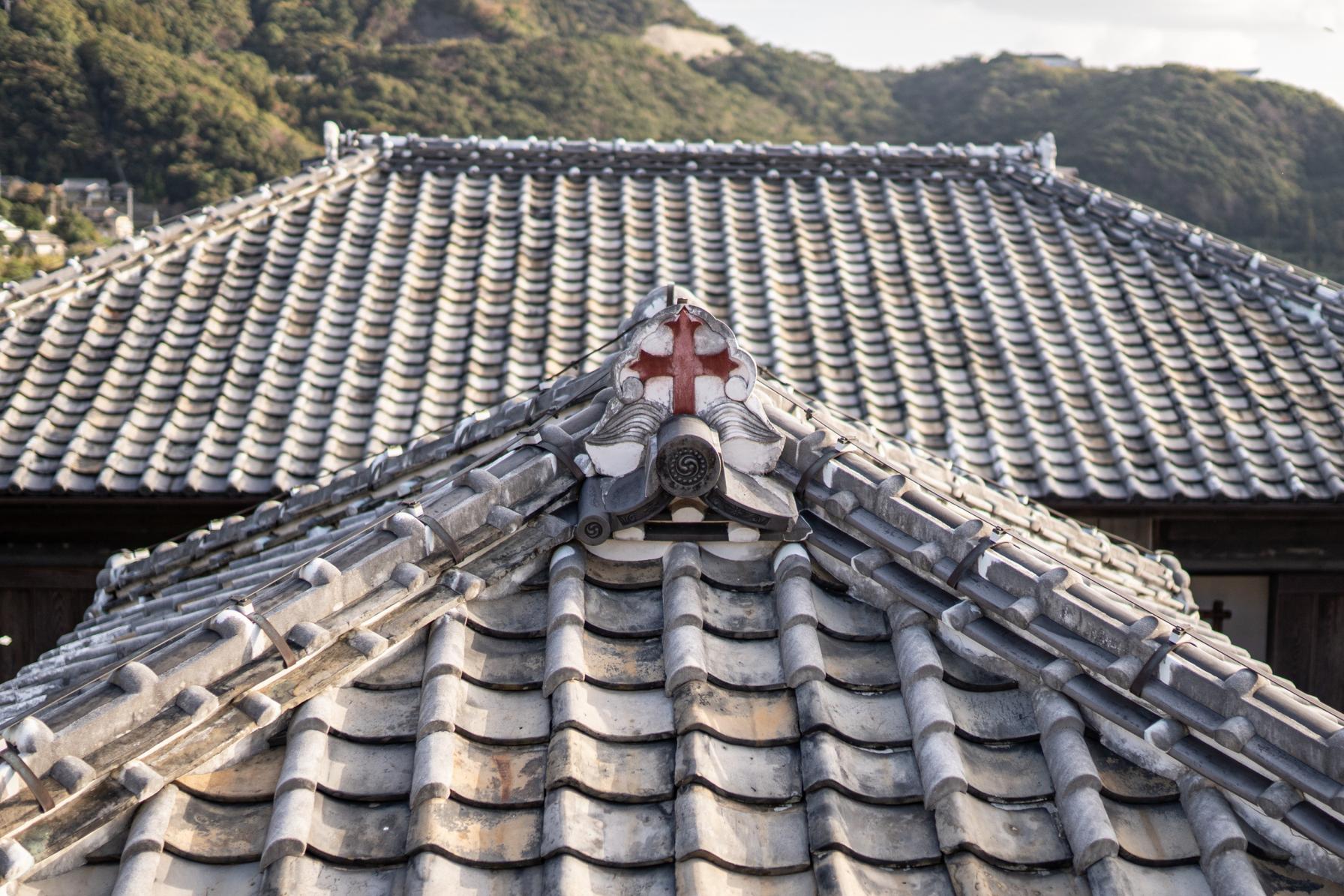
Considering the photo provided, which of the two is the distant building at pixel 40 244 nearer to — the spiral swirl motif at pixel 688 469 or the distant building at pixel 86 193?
the distant building at pixel 86 193

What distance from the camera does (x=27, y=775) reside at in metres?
2.61

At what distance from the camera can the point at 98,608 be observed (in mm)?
5727

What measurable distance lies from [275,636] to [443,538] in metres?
0.57

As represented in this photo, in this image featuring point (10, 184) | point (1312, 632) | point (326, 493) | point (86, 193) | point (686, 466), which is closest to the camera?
point (686, 466)

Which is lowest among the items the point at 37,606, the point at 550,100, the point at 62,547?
the point at 37,606

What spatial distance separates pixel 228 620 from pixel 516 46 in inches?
1238

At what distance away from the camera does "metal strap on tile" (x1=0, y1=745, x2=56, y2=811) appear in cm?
260

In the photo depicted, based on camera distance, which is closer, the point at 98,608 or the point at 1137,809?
the point at 1137,809

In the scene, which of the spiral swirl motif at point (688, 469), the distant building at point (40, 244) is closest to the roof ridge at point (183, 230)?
the spiral swirl motif at point (688, 469)

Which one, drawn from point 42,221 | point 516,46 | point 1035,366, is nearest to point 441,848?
point 1035,366

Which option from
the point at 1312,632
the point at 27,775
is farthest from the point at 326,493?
the point at 1312,632

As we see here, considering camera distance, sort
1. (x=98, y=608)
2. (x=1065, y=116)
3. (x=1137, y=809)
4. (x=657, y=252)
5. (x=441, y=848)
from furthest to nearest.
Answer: (x=1065, y=116)
(x=657, y=252)
(x=98, y=608)
(x=1137, y=809)
(x=441, y=848)

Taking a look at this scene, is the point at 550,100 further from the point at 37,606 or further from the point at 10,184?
the point at 37,606

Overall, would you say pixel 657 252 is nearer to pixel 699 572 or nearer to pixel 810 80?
pixel 699 572
